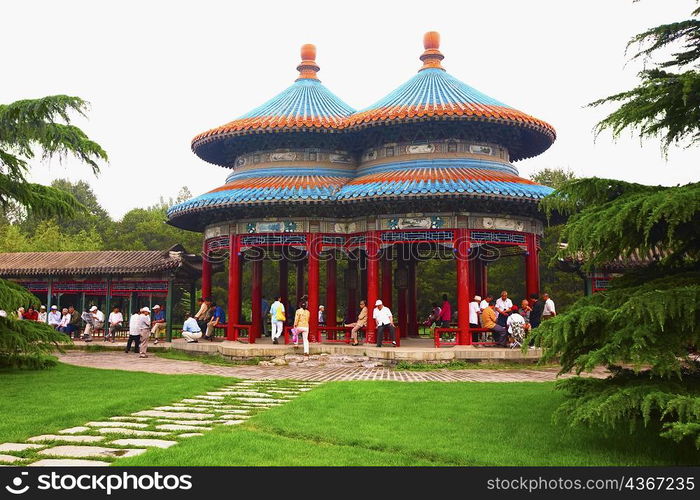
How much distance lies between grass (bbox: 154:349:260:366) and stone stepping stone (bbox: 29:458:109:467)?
944 cm

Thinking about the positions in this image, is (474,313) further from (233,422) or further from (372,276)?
(233,422)

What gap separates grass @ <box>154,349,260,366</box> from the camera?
14633mm

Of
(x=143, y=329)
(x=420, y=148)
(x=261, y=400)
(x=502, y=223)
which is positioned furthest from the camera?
(x=143, y=329)

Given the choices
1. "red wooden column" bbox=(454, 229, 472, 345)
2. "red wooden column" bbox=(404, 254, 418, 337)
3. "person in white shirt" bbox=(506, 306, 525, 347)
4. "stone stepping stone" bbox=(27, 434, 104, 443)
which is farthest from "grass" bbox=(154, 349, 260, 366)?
"stone stepping stone" bbox=(27, 434, 104, 443)

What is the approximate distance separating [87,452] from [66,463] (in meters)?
0.41

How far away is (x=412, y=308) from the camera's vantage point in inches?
829

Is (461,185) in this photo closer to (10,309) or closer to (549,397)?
Answer: (549,397)

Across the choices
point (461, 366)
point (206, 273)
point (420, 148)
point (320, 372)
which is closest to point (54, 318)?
point (206, 273)

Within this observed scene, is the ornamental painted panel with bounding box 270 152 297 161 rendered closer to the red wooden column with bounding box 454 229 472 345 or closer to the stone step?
the red wooden column with bounding box 454 229 472 345

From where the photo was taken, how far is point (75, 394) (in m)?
8.91

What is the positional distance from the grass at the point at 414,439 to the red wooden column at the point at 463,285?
21.0ft

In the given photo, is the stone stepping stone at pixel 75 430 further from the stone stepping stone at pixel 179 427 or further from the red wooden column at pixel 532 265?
the red wooden column at pixel 532 265
